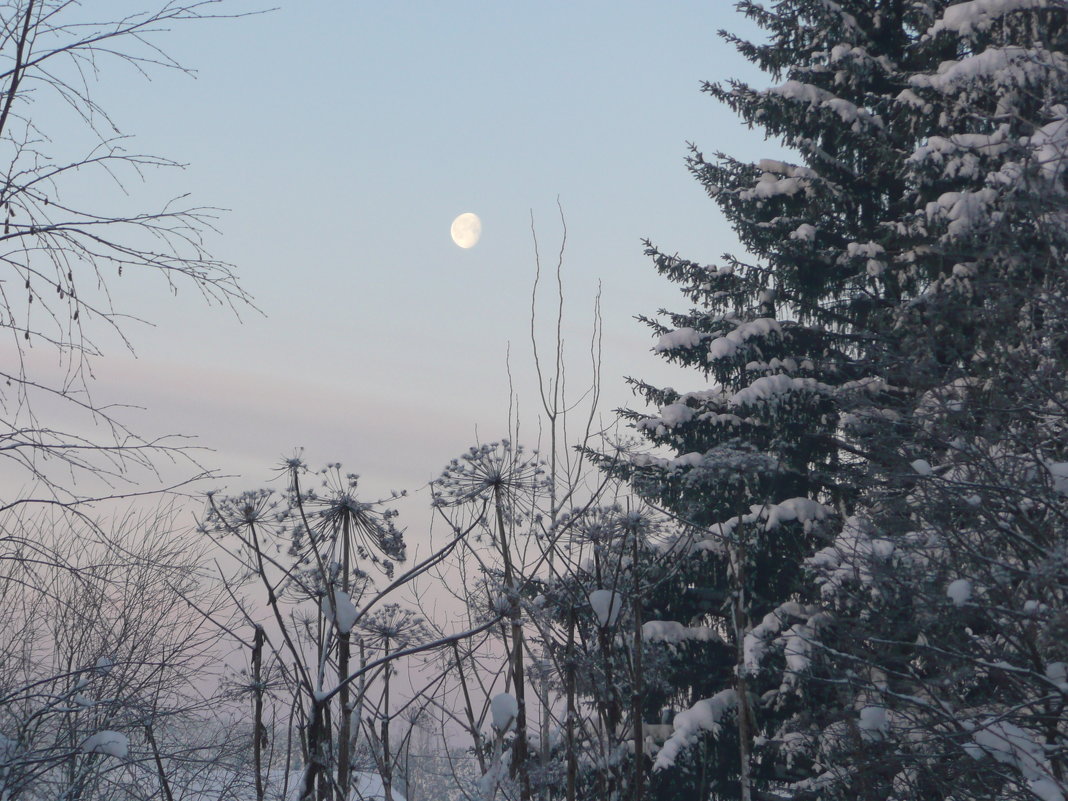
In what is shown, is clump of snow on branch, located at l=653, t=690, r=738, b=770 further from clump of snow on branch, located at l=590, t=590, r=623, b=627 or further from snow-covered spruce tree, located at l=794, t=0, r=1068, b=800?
clump of snow on branch, located at l=590, t=590, r=623, b=627

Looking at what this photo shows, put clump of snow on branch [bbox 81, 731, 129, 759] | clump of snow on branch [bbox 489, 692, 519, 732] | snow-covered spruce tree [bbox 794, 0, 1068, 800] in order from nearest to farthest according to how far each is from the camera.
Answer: clump of snow on branch [bbox 489, 692, 519, 732] → clump of snow on branch [bbox 81, 731, 129, 759] → snow-covered spruce tree [bbox 794, 0, 1068, 800]

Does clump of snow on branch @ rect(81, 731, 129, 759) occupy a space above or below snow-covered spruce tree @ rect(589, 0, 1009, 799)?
below

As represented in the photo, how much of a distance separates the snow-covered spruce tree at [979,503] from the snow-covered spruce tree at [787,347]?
3.11 ft

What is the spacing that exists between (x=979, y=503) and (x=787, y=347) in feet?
23.4

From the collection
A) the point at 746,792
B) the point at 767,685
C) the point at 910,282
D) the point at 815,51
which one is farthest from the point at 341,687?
the point at 815,51

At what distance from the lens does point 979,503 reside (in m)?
8.49

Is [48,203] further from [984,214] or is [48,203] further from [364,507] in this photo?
[984,214]

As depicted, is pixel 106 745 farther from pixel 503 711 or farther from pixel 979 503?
pixel 979 503

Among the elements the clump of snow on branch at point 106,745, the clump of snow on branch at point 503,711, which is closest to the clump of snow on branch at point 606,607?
the clump of snow on branch at point 503,711

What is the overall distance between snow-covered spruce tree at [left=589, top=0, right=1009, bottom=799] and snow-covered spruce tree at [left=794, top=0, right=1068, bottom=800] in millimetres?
948

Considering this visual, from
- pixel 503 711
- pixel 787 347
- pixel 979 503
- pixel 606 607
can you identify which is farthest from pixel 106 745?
pixel 787 347

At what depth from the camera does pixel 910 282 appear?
13805 mm

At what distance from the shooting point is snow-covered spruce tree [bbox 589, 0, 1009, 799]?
13.0m

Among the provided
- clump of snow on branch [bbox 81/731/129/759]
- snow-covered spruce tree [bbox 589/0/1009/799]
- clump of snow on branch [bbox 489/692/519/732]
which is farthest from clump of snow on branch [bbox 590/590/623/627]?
snow-covered spruce tree [bbox 589/0/1009/799]
